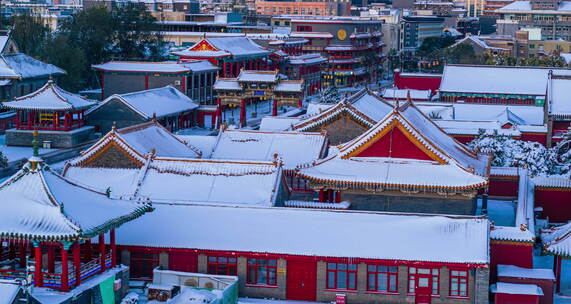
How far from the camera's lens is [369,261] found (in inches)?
1355

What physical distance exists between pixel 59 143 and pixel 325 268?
34287 mm

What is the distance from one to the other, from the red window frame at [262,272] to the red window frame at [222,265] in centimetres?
55

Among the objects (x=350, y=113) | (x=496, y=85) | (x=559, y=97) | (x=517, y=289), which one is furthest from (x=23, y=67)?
(x=517, y=289)

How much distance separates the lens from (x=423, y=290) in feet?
113

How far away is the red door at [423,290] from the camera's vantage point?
113 ft

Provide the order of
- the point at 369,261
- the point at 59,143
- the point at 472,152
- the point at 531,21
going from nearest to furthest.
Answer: the point at 369,261 < the point at 472,152 < the point at 59,143 < the point at 531,21

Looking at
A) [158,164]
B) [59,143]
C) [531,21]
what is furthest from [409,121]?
[531,21]

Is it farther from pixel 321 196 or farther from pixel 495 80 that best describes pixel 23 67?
pixel 321 196

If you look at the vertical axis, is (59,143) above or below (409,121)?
below

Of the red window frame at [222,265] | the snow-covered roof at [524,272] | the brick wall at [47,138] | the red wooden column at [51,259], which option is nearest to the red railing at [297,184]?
the red window frame at [222,265]

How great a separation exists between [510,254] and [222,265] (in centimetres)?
1064

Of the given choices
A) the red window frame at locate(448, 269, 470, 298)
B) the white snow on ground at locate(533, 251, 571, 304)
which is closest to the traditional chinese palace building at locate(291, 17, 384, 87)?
the white snow on ground at locate(533, 251, 571, 304)

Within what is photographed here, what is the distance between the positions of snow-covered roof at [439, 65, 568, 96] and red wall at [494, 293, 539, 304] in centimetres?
5276

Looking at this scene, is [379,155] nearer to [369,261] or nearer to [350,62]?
[369,261]
